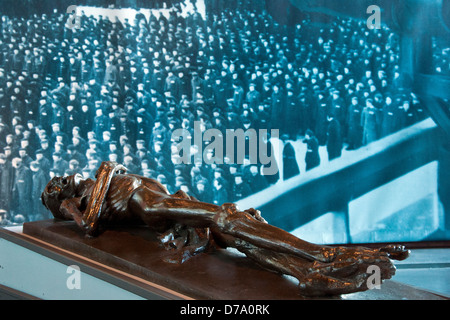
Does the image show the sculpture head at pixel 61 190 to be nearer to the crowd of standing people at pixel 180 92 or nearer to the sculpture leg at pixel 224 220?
the sculpture leg at pixel 224 220

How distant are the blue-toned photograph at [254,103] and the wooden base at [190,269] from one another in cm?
341

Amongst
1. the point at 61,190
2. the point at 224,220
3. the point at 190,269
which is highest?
the point at 224,220

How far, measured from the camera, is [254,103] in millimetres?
6609

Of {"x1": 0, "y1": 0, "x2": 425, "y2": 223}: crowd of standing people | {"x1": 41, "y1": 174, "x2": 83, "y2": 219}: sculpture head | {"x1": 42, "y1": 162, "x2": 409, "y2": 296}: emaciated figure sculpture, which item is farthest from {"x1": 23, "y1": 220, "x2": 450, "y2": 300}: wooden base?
{"x1": 0, "y1": 0, "x2": 425, "y2": 223}: crowd of standing people

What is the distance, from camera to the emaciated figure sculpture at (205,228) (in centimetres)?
195

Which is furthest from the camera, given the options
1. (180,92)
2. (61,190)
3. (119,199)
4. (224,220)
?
(180,92)

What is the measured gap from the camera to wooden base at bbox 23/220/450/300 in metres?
2.09

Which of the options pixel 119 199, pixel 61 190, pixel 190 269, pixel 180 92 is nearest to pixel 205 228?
pixel 190 269

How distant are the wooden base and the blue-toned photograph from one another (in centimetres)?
341

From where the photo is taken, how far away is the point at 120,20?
6453 mm

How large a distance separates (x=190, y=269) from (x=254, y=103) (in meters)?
4.51

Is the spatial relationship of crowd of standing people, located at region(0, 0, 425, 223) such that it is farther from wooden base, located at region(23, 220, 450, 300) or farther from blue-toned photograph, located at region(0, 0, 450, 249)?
wooden base, located at region(23, 220, 450, 300)

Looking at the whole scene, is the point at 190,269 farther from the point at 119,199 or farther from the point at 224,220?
the point at 119,199
